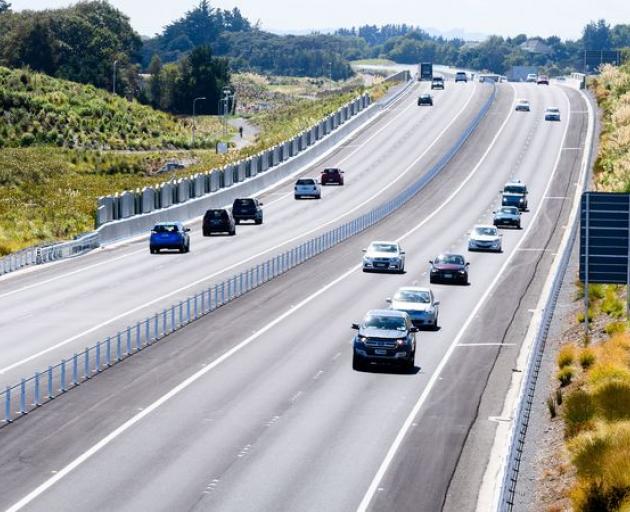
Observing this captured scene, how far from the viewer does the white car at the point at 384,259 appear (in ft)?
204

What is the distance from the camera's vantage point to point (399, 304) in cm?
4544

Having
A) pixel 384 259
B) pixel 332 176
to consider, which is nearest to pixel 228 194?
pixel 332 176

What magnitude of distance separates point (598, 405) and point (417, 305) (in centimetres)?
1523

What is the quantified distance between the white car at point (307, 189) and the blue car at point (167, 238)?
94.1 ft

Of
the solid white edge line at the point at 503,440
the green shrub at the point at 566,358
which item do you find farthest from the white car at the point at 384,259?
the green shrub at the point at 566,358

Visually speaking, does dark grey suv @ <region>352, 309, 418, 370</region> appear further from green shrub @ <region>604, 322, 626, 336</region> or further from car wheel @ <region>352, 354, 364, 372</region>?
green shrub @ <region>604, 322, 626, 336</region>

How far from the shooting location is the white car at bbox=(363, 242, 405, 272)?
62.0 metres

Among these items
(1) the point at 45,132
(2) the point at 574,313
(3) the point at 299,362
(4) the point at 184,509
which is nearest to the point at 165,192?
(2) the point at 574,313

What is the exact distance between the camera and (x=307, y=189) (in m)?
97.1

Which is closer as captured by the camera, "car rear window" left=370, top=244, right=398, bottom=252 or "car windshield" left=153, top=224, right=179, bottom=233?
"car rear window" left=370, top=244, right=398, bottom=252

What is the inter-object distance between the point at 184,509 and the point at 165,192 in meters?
63.0

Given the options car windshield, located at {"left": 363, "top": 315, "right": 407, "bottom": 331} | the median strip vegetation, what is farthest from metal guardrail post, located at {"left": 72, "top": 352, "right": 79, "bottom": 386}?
the median strip vegetation

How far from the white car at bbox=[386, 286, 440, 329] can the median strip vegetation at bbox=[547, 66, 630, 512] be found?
474 cm

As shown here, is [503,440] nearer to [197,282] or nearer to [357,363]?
[357,363]
